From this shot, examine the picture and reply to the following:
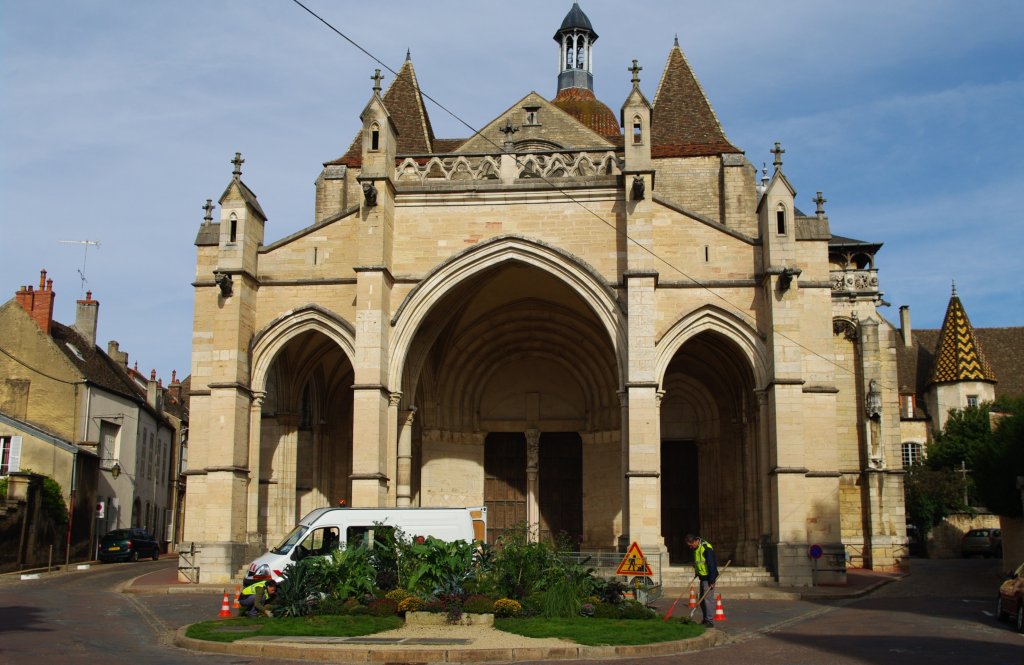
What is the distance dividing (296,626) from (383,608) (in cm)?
119

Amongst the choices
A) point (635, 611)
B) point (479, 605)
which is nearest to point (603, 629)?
point (635, 611)

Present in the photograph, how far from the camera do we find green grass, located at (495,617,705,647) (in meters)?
10.8

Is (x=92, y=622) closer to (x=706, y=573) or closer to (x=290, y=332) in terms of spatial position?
(x=706, y=573)

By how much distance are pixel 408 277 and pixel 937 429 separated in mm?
36616

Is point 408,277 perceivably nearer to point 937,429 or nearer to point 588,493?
point 588,493

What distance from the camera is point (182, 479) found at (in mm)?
41875

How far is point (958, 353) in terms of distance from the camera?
50094 millimetres

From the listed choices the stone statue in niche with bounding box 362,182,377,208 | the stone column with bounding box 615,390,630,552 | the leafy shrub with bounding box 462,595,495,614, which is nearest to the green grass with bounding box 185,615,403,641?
the leafy shrub with bounding box 462,595,495,614

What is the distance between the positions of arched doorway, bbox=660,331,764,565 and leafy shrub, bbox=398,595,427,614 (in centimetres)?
1129

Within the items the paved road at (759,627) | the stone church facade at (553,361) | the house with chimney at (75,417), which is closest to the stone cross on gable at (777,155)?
the stone church facade at (553,361)

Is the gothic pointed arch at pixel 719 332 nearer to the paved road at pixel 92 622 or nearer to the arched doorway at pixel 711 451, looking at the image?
the arched doorway at pixel 711 451

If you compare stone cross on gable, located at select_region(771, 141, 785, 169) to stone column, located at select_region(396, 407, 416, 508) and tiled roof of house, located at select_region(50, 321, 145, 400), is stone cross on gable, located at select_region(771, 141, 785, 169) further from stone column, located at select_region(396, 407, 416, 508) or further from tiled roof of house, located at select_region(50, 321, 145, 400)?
tiled roof of house, located at select_region(50, 321, 145, 400)

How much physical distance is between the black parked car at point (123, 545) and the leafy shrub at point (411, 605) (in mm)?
17825

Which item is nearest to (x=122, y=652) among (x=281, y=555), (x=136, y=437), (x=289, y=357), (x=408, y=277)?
(x=281, y=555)
